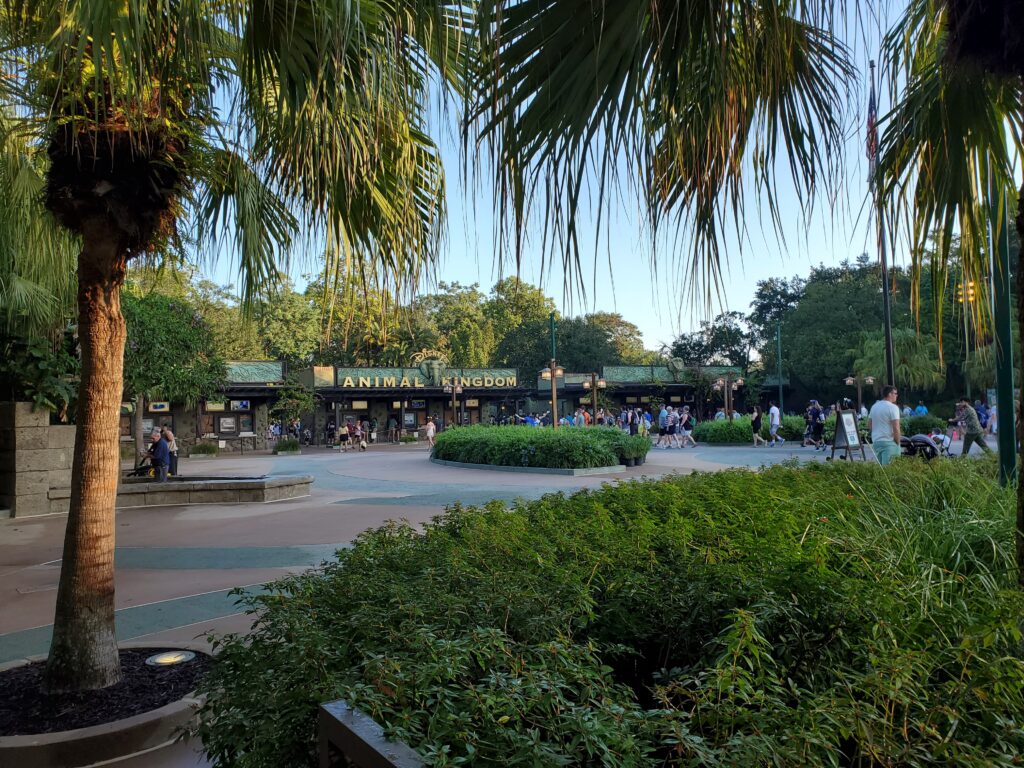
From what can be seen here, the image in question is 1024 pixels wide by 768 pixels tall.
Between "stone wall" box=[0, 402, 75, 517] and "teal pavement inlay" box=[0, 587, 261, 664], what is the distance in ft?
20.9

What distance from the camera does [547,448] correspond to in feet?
58.1

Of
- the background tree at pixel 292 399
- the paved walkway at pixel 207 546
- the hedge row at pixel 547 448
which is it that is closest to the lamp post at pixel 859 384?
the hedge row at pixel 547 448

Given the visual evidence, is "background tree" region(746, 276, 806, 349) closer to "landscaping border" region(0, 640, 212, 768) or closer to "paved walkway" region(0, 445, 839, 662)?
"paved walkway" region(0, 445, 839, 662)

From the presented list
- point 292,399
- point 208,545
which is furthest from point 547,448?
point 292,399

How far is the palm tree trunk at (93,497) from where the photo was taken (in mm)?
3686

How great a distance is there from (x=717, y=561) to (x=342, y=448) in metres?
30.3

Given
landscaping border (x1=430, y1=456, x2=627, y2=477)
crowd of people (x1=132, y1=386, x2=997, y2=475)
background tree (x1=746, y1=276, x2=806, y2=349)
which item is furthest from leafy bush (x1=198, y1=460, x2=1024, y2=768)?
background tree (x1=746, y1=276, x2=806, y2=349)

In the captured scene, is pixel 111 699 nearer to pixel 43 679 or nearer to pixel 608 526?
pixel 43 679

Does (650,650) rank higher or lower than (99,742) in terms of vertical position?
higher

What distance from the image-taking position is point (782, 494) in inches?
190

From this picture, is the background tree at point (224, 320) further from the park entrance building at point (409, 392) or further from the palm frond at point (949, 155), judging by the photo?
the palm frond at point (949, 155)

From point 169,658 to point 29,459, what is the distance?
28.8 ft

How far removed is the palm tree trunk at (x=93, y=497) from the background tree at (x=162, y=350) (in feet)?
41.8

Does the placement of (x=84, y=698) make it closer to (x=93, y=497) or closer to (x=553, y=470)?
(x=93, y=497)
